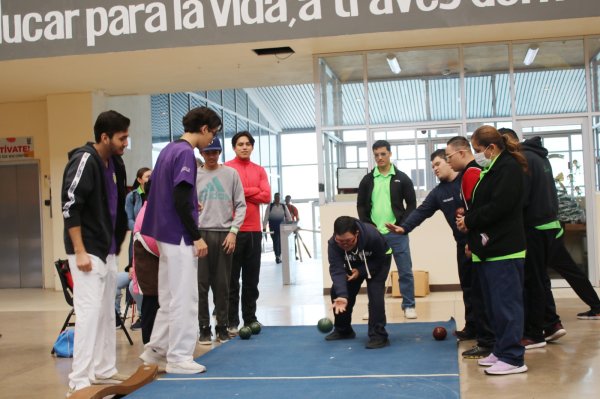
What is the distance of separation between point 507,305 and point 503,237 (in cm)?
42

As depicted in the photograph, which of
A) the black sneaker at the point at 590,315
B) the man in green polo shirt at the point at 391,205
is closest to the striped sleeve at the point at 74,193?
the man in green polo shirt at the point at 391,205

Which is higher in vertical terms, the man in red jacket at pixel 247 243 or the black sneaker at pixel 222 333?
the man in red jacket at pixel 247 243

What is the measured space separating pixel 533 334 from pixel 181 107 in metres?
11.8

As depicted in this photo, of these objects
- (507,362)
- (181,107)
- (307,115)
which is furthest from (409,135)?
(307,115)

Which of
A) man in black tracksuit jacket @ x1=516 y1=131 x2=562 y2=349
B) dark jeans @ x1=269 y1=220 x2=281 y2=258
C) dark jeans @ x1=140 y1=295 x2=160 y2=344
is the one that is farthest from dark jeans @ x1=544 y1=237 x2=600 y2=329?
dark jeans @ x1=269 y1=220 x2=281 y2=258

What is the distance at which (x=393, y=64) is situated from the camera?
10484mm

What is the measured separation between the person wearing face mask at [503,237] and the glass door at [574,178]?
564 centimetres

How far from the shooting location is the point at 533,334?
5766mm

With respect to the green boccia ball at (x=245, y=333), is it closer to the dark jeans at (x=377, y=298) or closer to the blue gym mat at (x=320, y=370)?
the blue gym mat at (x=320, y=370)

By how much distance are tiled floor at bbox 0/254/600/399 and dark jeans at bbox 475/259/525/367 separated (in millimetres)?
166

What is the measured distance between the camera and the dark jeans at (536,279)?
567 cm

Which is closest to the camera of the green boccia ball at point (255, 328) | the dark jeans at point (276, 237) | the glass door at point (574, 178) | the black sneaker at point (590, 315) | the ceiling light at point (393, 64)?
the green boccia ball at point (255, 328)

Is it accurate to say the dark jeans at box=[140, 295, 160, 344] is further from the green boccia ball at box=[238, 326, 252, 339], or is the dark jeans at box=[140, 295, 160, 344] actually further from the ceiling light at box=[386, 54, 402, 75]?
the ceiling light at box=[386, 54, 402, 75]

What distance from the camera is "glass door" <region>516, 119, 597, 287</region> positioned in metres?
10.1
